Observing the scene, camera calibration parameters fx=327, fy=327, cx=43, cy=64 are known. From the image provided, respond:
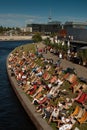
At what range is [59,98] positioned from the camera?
22.6 meters

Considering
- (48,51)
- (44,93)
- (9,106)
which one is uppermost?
(44,93)

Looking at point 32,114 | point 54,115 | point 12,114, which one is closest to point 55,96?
point 32,114

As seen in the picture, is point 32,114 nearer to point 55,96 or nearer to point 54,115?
point 55,96

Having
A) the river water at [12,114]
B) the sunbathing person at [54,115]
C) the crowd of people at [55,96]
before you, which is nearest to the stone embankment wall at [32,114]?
the crowd of people at [55,96]

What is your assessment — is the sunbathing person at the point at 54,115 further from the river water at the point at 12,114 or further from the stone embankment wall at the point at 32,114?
the river water at the point at 12,114

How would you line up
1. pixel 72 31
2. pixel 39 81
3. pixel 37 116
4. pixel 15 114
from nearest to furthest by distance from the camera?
pixel 37 116, pixel 15 114, pixel 39 81, pixel 72 31

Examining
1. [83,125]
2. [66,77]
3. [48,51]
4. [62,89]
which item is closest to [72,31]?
[48,51]

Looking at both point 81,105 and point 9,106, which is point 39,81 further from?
point 81,105

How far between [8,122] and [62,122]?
6.06m

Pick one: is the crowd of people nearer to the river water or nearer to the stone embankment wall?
the stone embankment wall

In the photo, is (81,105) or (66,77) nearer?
(81,105)

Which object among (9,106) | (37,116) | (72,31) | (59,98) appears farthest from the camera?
(72,31)

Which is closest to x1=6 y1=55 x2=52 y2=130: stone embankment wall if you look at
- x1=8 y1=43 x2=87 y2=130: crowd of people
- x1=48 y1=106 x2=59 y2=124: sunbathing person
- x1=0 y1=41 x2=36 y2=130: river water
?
x1=8 y1=43 x2=87 y2=130: crowd of people

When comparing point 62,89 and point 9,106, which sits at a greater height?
point 62,89
